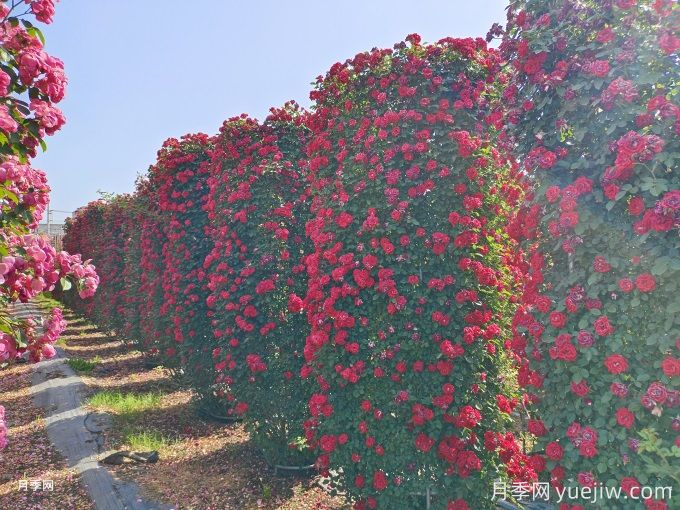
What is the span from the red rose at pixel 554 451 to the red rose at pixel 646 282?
0.76 meters

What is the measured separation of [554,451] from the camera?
2.14 metres

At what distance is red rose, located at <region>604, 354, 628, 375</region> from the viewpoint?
6.29 ft

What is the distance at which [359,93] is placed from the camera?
357 centimetres

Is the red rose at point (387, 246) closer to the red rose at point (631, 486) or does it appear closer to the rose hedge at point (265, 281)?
the rose hedge at point (265, 281)

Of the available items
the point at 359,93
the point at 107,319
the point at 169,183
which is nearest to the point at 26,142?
the point at 359,93

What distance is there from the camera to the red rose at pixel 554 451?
214 centimetres

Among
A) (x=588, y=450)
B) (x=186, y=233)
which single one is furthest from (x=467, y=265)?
(x=186, y=233)

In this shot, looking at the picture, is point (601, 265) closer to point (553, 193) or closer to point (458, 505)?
point (553, 193)

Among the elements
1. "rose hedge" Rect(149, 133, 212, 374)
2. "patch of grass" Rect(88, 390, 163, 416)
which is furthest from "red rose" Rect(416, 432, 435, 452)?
"patch of grass" Rect(88, 390, 163, 416)

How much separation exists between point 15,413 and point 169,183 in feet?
12.7

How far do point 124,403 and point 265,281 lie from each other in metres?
3.68

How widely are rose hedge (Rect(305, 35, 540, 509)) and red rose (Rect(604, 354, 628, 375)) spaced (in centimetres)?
114

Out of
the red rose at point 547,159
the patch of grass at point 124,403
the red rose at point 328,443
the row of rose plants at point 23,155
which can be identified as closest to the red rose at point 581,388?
the red rose at point 547,159

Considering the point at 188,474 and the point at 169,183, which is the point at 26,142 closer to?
the point at 188,474
